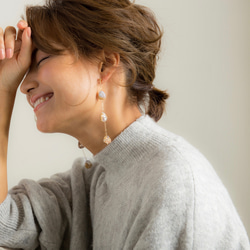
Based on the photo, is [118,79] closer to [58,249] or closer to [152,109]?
[152,109]

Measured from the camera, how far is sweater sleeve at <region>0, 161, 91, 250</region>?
1.18 m

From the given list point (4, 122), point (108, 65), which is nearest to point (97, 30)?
point (108, 65)

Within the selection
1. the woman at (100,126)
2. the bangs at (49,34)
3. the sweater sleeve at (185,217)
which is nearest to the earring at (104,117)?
the woman at (100,126)

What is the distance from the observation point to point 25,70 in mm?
1181

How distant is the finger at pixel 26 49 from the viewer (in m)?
1.12

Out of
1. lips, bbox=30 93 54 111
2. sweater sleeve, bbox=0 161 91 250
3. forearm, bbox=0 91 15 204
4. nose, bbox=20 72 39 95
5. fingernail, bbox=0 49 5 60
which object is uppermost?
fingernail, bbox=0 49 5 60

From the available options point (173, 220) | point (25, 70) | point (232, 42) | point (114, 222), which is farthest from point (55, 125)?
point (232, 42)

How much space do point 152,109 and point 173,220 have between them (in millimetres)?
471

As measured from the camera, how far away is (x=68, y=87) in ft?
3.61

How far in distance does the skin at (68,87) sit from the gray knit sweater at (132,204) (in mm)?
63

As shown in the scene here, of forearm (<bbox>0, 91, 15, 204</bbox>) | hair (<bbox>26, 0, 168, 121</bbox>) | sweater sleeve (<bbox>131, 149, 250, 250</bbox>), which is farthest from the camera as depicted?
forearm (<bbox>0, 91, 15, 204</bbox>)

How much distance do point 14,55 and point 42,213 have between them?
0.45 metres

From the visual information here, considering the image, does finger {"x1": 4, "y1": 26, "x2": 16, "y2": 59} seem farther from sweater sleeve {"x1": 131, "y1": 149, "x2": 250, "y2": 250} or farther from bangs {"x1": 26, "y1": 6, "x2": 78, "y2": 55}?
sweater sleeve {"x1": 131, "y1": 149, "x2": 250, "y2": 250}

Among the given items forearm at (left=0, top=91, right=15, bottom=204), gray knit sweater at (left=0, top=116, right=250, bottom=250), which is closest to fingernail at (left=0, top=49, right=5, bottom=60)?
forearm at (left=0, top=91, right=15, bottom=204)
